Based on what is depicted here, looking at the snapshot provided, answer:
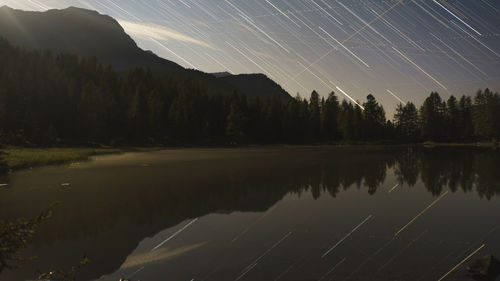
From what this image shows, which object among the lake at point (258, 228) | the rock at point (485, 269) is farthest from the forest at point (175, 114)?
the rock at point (485, 269)

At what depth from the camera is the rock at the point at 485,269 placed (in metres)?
7.94

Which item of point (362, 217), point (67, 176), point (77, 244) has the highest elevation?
point (362, 217)

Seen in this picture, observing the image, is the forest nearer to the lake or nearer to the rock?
the lake

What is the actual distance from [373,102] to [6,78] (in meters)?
123

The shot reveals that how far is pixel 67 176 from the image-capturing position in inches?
1082

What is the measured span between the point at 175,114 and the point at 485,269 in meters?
103

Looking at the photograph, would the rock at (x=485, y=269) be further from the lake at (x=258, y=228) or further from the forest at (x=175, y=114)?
the forest at (x=175, y=114)

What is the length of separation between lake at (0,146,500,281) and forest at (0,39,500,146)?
6397 cm

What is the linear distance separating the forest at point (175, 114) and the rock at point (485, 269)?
3086 inches

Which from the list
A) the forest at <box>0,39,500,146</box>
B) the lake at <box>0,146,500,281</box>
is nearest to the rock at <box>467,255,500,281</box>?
the lake at <box>0,146,500,281</box>

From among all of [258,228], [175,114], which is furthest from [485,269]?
[175,114]

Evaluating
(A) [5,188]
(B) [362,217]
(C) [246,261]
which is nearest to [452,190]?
(B) [362,217]

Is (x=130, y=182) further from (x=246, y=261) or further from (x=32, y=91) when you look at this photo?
(x=32, y=91)

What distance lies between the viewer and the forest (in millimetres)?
88812
